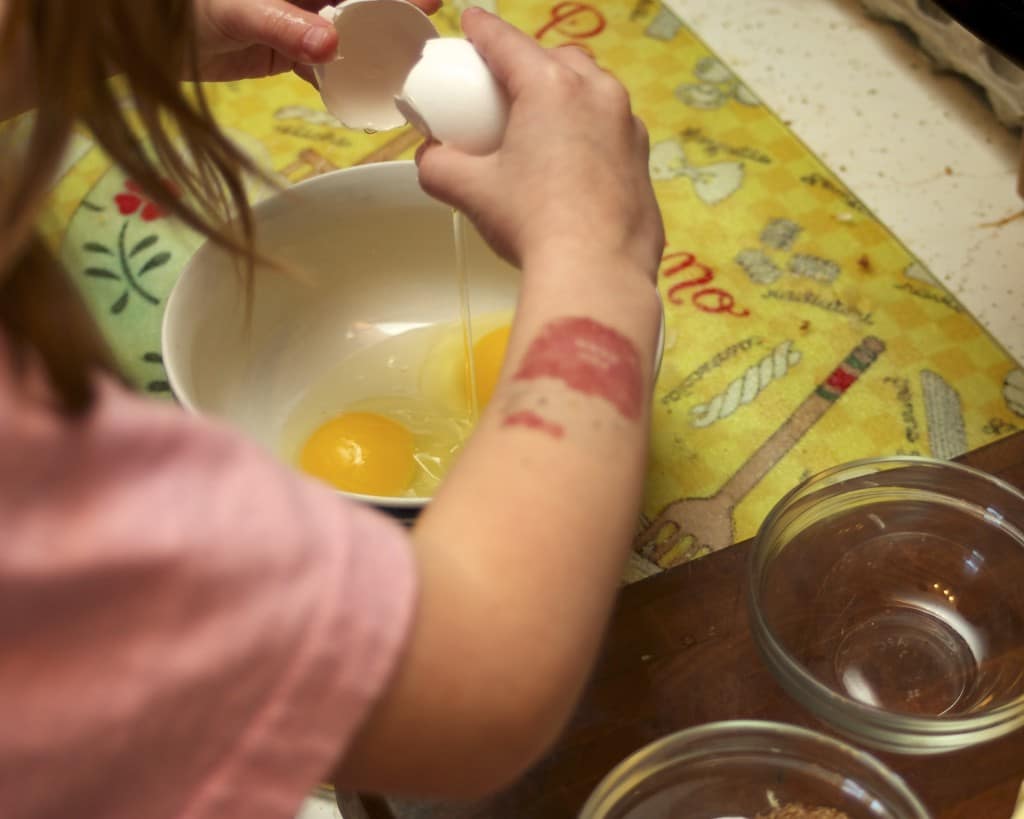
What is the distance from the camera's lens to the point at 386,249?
0.86 meters

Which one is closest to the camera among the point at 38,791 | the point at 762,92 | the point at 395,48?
the point at 38,791

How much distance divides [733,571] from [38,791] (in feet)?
1.36

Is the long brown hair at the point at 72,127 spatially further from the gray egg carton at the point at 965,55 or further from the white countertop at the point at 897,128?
the gray egg carton at the point at 965,55

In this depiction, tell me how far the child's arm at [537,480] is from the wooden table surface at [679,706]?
0.40 ft

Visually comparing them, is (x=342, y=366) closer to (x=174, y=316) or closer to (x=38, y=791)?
(x=174, y=316)

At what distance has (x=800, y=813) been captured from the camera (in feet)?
1.84

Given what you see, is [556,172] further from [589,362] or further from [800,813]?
[800,813]

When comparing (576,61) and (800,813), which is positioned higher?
(576,61)

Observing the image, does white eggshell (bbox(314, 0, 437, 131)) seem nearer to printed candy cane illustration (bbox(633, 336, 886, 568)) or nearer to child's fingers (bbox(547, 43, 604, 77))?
child's fingers (bbox(547, 43, 604, 77))

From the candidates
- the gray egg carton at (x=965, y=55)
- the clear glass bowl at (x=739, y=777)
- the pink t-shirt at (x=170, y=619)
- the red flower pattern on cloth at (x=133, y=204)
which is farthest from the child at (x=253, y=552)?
the gray egg carton at (x=965, y=55)

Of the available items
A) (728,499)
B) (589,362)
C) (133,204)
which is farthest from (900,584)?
(133,204)

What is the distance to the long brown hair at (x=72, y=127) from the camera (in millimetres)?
361

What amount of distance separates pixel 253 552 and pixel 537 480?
13 centimetres

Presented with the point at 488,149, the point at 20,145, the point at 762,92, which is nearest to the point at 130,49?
the point at 20,145
